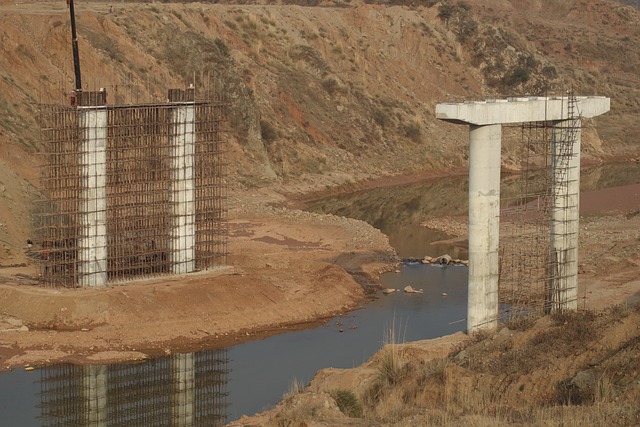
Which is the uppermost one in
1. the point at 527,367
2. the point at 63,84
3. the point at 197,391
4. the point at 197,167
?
the point at 63,84

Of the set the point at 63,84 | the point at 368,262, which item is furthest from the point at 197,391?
the point at 63,84

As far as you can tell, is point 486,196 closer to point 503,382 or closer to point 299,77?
→ point 503,382

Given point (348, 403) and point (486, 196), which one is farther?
point (486, 196)

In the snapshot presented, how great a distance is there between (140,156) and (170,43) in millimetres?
29750

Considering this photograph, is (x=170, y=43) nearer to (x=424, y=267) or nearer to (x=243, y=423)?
(x=424, y=267)

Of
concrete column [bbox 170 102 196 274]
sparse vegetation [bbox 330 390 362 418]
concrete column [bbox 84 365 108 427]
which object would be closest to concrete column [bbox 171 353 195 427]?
concrete column [bbox 84 365 108 427]

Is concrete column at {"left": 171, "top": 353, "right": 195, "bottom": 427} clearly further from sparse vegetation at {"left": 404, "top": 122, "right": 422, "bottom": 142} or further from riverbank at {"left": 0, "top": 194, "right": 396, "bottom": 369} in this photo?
sparse vegetation at {"left": 404, "top": 122, "right": 422, "bottom": 142}

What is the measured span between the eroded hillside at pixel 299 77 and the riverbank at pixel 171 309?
24.7 ft

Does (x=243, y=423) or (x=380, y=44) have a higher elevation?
(x=380, y=44)

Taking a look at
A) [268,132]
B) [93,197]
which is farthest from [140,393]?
[268,132]

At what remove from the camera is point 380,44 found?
8712cm

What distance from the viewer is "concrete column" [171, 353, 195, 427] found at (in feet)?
95.3

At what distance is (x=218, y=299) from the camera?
3691 cm

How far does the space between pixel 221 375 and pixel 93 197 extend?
7.02 m
